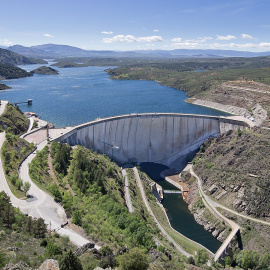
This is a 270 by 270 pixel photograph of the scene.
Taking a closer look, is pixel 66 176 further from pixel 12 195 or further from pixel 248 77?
pixel 248 77

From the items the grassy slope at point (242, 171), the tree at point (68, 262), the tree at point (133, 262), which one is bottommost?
the grassy slope at point (242, 171)

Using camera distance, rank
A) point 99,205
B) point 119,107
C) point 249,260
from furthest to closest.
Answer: point 119,107 → point 249,260 → point 99,205

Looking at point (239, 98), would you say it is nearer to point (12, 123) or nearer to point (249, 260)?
point (249, 260)

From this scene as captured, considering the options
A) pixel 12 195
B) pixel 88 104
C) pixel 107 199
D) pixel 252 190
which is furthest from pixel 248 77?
pixel 12 195

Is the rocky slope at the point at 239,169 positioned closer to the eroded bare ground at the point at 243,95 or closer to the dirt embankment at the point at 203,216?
the dirt embankment at the point at 203,216

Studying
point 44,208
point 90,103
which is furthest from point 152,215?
point 90,103

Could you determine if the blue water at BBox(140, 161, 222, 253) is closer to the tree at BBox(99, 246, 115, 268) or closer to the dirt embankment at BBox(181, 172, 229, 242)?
the dirt embankment at BBox(181, 172, 229, 242)

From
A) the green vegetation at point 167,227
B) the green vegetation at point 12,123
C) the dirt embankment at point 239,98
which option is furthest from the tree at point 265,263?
the green vegetation at point 12,123
